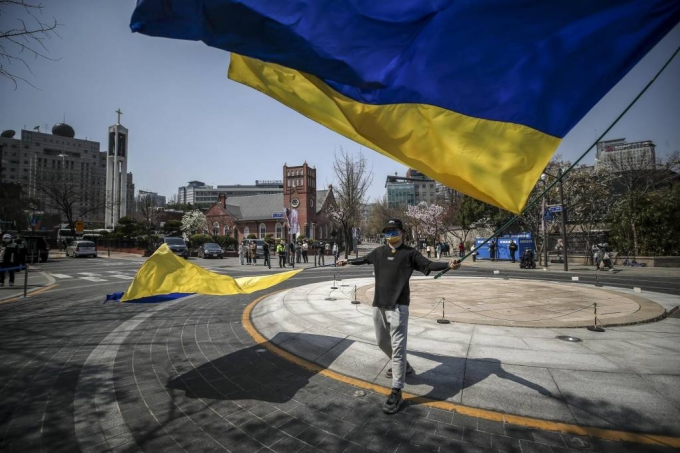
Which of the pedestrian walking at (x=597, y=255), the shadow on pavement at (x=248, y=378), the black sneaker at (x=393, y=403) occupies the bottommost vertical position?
the shadow on pavement at (x=248, y=378)

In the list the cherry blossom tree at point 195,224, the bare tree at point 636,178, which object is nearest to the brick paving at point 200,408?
the bare tree at point 636,178

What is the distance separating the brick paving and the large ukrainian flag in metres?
2.43

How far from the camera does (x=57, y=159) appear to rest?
122688mm

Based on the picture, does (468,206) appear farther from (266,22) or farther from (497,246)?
(266,22)

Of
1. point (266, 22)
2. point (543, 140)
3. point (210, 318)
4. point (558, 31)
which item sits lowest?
point (210, 318)

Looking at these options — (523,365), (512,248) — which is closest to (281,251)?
(512,248)

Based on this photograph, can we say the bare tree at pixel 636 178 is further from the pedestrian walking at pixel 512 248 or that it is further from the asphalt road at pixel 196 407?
the asphalt road at pixel 196 407

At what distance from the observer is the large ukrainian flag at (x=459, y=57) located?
279 cm

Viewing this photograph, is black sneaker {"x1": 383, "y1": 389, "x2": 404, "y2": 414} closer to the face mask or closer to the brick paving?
the brick paving

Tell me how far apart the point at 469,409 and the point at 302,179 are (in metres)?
56.0

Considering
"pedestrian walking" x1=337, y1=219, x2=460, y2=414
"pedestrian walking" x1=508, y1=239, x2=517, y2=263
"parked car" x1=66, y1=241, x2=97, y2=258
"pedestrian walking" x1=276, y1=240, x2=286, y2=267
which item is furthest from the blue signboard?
"parked car" x1=66, y1=241, x2=97, y2=258

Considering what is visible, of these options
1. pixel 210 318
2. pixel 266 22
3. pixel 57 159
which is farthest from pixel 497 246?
pixel 57 159

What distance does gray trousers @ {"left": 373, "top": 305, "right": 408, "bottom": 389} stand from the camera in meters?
3.76

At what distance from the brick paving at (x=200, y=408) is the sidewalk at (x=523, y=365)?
0.42 m
